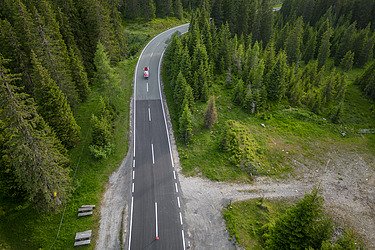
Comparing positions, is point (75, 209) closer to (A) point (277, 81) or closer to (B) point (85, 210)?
(B) point (85, 210)

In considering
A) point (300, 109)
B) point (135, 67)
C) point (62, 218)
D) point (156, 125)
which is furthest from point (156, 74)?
point (62, 218)

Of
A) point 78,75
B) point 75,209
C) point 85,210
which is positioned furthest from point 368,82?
point 75,209

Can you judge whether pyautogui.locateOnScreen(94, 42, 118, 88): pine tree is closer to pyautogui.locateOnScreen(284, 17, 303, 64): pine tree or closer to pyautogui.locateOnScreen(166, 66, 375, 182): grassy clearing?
pyautogui.locateOnScreen(166, 66, 375, 182): grassy clearing

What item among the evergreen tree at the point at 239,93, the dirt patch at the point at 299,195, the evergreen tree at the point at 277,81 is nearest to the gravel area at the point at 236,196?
the dirt patch at the point at 299,195

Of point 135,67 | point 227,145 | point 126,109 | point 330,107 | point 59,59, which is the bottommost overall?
point 330,107

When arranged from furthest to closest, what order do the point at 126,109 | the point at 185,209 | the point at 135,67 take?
1. the point at 135,67
2. the point at 126,109
3. the point at 185,209

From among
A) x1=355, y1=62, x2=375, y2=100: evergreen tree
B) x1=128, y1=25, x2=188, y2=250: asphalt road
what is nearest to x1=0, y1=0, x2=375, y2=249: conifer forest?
x1=355, y1=62, x2=375, y2=100: evergreen tree

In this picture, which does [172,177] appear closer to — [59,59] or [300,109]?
[59,59]
